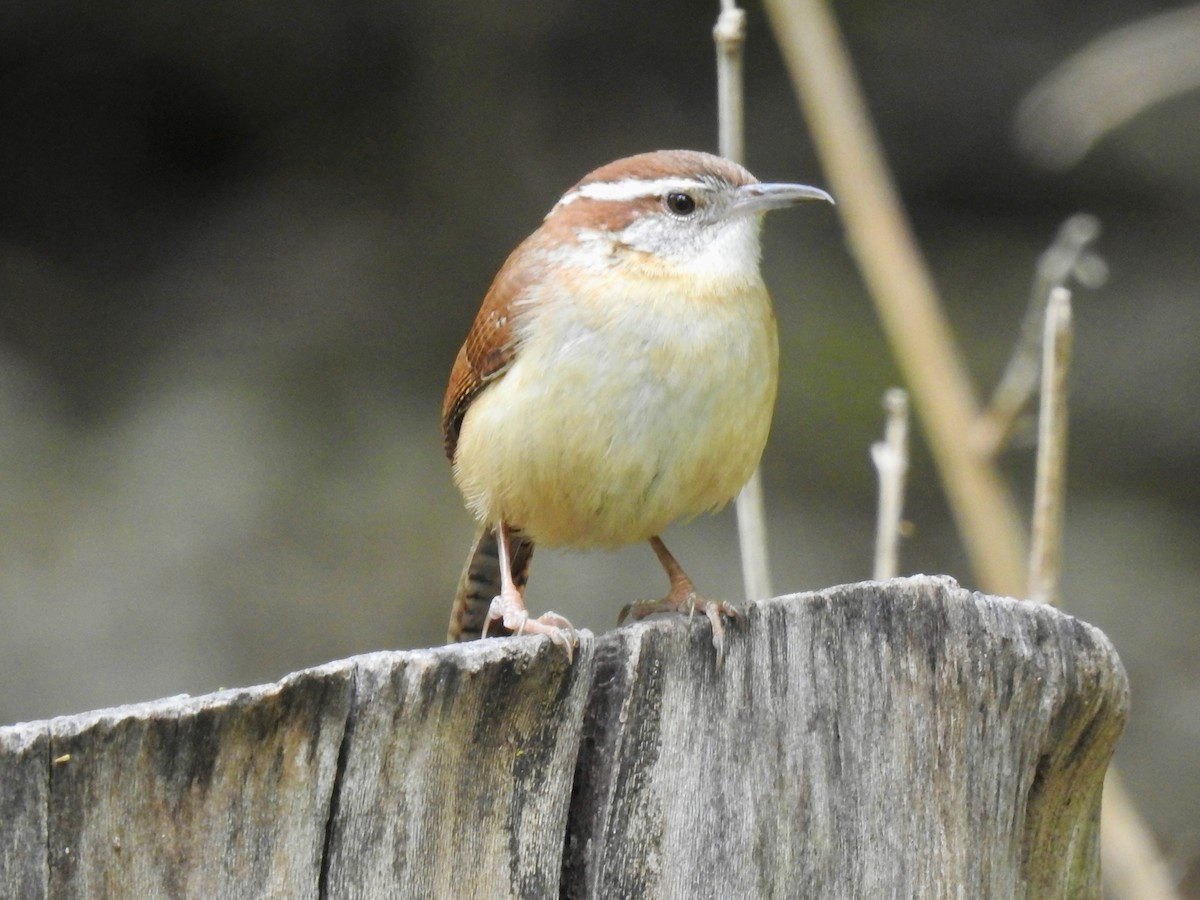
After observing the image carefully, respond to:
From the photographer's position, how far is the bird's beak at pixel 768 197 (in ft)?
14.0

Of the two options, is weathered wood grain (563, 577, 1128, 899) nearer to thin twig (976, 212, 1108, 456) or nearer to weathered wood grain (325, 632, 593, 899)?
weathered wood grain (325, 632, 593, 899)

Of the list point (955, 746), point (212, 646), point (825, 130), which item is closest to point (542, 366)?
point (825, 130)

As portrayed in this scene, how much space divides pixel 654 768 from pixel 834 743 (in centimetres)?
33

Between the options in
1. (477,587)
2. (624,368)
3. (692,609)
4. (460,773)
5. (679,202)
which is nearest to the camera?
(460,773)

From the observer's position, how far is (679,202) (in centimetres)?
428

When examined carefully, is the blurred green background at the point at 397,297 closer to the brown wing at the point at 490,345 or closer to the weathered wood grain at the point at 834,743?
the brown wing at the point at 490,345

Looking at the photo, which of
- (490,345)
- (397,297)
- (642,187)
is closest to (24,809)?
(490,345)

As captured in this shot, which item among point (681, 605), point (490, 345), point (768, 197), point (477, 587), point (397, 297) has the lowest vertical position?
point (681, 605)

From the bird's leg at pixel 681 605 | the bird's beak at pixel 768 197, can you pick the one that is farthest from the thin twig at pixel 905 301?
the bird's leg at pixel 681 605

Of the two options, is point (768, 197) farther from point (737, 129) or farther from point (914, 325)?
point (914, 325)

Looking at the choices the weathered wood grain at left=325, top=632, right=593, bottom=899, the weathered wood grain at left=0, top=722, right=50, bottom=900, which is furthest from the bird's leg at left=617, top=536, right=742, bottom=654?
the weathered wood grain at left=0, top=722, right=50, bottom=900

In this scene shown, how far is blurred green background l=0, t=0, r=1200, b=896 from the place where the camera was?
24.1ft

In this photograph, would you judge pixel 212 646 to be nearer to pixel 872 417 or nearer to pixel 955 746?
pixel 872 417

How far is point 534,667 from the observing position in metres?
2.44
